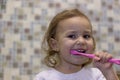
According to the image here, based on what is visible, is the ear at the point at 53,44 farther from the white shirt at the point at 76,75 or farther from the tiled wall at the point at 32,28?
the tiled wall at the point at 32,28

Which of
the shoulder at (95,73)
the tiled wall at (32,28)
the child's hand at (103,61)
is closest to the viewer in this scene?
the child's hand at (103,61)

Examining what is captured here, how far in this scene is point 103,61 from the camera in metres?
0.79

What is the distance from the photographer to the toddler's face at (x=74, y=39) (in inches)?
32.5

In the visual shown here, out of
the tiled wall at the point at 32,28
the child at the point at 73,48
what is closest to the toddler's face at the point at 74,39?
the child at the point at 73,48

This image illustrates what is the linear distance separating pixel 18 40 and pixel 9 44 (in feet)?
0.16

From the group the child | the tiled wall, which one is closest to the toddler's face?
the child

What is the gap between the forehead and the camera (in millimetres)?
859

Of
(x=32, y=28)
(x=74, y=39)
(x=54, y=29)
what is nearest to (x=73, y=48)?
(x=74, y=39)

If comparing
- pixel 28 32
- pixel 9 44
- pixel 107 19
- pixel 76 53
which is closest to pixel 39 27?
pixel 28 32

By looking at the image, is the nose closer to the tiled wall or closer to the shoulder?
the shoulder

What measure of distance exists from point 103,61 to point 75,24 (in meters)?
0.15

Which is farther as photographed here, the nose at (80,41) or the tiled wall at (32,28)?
the tiled wall at (32,28)

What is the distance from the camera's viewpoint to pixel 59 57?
924 mm

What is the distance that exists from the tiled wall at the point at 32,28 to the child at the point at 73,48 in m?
0.45
